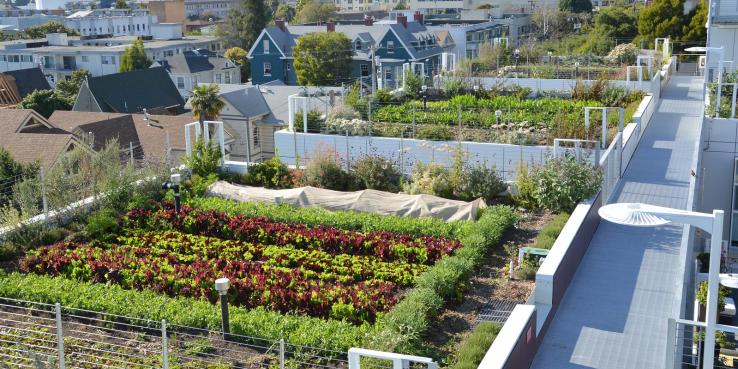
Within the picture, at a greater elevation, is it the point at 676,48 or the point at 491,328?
the point at 676,48

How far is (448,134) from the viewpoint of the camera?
20.8 meters

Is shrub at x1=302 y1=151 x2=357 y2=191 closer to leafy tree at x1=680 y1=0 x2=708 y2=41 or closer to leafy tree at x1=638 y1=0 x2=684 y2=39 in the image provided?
leafy tree at x1=680 y1=0 x2=708 y2=41

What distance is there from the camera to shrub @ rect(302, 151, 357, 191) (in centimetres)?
1759

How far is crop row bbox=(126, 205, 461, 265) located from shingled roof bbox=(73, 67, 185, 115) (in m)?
34.1

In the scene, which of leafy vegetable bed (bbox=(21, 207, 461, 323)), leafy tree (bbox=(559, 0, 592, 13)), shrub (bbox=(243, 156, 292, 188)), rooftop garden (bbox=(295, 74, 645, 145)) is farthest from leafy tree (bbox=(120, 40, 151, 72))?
leafy vegetable bed (bbox=(21, 207, 461, 323))

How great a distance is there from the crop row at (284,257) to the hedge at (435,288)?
0.72 metres

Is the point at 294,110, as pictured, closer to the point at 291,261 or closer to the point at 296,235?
the point at 296,235

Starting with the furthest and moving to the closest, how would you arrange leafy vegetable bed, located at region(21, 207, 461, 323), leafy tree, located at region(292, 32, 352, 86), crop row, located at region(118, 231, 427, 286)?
leafy tree, located at region(292, 32, 352, 86), crop row, located at region(118, 231, 427, 286), leafy vegetable bed, located at region(21, 207, 461, 323)

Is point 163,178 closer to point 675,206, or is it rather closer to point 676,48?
point 675,206

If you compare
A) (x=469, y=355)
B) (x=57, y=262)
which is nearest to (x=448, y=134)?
(x=57, y=262)

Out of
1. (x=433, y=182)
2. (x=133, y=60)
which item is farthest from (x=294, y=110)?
(x=133, y=60)

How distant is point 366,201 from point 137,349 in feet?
21.4

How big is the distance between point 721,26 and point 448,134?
1105 centimetres

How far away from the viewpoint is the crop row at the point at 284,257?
12.3 meters
